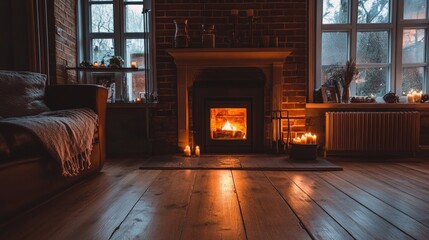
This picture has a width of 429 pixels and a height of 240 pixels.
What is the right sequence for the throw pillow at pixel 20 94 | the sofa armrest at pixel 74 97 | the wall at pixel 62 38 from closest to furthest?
1. the throw pillow at pixel 20 94
2. the sofa armrest at pixel 74 97
3. the wall at pixel 62 38

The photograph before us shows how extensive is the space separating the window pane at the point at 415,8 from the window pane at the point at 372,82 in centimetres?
71

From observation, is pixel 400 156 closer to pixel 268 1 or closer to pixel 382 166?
pixel 382 166

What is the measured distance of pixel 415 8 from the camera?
3.72 meters

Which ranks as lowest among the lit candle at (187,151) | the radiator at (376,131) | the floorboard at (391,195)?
the floorboard at (391,195)

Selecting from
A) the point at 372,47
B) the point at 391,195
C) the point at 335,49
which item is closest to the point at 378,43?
the point at 372,47

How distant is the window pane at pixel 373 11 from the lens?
147 inches

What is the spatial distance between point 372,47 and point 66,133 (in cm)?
358

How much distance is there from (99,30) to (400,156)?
12.7 feet

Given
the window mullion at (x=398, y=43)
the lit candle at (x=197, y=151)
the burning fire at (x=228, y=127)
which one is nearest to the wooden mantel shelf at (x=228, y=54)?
the burning fire at (x=228, y=127)

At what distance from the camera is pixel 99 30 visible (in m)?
3.83

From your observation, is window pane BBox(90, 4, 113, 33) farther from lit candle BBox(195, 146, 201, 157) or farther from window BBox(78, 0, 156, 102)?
lit candle BBox(195, 146, 201, 157)

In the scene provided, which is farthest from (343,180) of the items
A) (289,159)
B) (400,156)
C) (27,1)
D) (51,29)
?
(27,1)

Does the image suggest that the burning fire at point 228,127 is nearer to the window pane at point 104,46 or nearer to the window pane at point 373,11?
the window pane at point 104,46

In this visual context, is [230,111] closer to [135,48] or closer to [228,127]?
[228,127]
